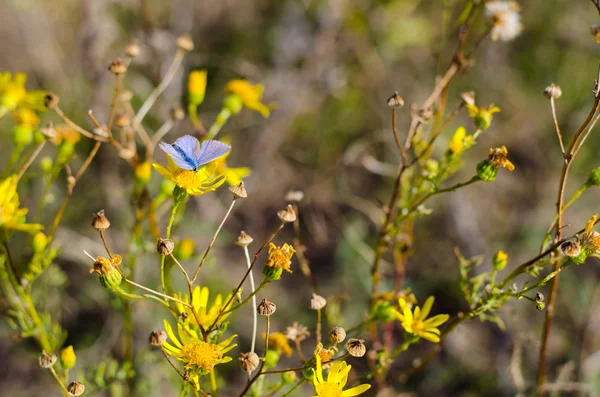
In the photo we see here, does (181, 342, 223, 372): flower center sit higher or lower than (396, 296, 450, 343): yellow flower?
lower

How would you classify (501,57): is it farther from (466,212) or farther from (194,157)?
(194,157)

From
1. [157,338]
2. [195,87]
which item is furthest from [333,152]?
[157,338]

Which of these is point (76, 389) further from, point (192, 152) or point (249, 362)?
point (192, 152)

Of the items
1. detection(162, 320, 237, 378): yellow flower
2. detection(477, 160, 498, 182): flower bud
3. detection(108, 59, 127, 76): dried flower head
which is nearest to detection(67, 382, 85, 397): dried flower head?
detection(162, 320, 237, 378): yellow flower

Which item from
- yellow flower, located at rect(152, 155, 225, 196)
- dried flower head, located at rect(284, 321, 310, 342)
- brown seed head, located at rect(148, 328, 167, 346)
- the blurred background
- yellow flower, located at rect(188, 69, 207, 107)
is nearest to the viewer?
brown seed head, located at rect(148, 328, 167, 346)

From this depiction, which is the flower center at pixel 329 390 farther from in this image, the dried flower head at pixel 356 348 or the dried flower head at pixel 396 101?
the dried flower head at pixel 396 101

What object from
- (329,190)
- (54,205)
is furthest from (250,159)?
(54,205)

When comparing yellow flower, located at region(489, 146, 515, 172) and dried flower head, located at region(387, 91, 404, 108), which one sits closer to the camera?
yellow flower, located at region(489, 146, 515, 172)

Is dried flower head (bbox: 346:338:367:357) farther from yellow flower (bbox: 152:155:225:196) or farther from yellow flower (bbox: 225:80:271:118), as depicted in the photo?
yellow flower (bbox: 225:80:271:118)
